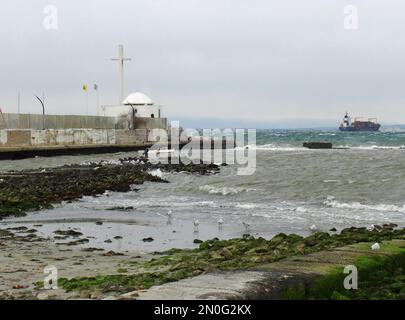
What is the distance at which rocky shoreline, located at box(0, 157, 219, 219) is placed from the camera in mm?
20950

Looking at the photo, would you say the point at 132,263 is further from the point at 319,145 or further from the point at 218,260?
the point at 319,145

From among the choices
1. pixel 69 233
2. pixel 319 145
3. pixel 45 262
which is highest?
pixel 45 262

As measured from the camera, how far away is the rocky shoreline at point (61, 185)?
20950mm

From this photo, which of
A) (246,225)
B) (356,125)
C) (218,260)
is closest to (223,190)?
(246,225)

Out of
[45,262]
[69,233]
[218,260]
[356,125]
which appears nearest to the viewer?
[218,260]

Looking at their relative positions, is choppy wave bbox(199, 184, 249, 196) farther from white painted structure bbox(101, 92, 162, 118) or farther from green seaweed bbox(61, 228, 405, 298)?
white painted structure bbox(101, 92, 162, 118)

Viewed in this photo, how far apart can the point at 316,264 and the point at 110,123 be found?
62.8 meters

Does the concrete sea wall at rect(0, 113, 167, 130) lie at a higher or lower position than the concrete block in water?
higher

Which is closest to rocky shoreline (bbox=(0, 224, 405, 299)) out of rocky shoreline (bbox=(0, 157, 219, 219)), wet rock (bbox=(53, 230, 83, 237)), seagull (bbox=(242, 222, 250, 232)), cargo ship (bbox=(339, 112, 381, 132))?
wet rock (bbox=(53, 230, 83, 237))

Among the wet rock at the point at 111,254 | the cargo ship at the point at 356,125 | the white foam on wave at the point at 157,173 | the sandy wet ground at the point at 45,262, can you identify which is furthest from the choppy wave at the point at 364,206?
the cargo ship at the point at 356,125

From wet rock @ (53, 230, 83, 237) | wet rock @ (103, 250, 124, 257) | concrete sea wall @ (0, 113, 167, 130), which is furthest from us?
concrete sea wall @ (0, 113, 167, 130)

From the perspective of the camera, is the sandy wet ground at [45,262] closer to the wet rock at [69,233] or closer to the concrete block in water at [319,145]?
the wet rock at [69,233]

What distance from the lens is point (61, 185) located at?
28.2 metres

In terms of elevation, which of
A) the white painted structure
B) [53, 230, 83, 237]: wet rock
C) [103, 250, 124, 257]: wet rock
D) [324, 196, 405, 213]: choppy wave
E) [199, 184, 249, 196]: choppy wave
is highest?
the white painted structure
